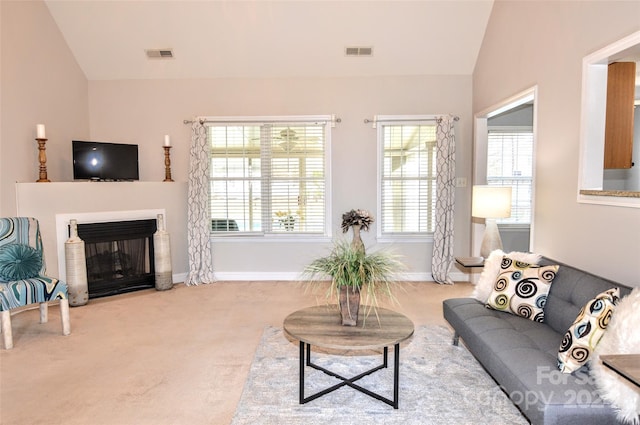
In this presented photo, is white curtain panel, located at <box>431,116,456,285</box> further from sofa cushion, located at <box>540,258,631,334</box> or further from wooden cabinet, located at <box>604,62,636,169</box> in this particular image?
sofa cushion, located at <box>540,258,631,334</box>

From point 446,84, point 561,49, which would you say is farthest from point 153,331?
point 446,84

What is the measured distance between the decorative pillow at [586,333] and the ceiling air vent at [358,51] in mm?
3937

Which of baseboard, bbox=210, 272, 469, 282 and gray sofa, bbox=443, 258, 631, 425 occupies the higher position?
gray sofa, bbox=443, 258, 631, 425

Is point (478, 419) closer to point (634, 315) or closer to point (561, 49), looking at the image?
point (634, 315)

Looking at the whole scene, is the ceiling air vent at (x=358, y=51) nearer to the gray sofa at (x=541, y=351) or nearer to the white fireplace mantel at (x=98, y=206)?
the white fireplace mantel at (x=98, y=206)

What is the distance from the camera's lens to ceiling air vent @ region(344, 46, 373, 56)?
4.95 m

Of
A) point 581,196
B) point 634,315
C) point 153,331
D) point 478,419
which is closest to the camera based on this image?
point 634,315

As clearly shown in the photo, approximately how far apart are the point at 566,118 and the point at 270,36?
3433 mm

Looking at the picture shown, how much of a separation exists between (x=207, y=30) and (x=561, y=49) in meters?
3.81

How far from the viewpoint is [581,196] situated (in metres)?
2.87

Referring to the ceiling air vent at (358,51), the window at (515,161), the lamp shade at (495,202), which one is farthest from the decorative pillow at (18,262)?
the window at (515,161)

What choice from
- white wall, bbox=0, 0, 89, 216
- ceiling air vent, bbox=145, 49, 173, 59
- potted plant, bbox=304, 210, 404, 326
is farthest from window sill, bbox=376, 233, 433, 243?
white wall, bbox=0, 0, 89, 216

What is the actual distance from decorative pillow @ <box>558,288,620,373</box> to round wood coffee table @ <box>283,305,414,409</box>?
791mm

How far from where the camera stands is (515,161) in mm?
6055
